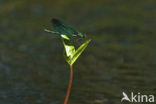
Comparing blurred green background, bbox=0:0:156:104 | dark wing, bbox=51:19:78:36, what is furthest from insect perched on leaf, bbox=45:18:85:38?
blurred green background, bbox=0:0:156:104

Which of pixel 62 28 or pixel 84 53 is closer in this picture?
pixel 62 28

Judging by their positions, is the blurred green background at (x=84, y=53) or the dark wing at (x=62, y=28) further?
the blurred green background at (x=84, y=53)

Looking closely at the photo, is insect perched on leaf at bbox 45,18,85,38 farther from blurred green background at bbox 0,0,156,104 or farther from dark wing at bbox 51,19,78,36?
blurred green background at bbox 0,0,156,104

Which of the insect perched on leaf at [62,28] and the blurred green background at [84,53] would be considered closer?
the insect perched on leaf at [62,28]

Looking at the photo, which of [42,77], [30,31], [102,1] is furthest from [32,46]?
[102,1]

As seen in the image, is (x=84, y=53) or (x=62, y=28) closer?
(x=62, y=28)

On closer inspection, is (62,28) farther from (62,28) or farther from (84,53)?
(84,53)

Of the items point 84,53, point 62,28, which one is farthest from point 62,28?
point 84,53

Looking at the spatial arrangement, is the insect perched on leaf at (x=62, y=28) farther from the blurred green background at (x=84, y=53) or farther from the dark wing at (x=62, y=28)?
the blurred green background at (x=84, y=53)

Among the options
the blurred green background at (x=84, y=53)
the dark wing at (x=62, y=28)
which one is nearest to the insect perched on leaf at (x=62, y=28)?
the dark wing at (x=62, y=28)
